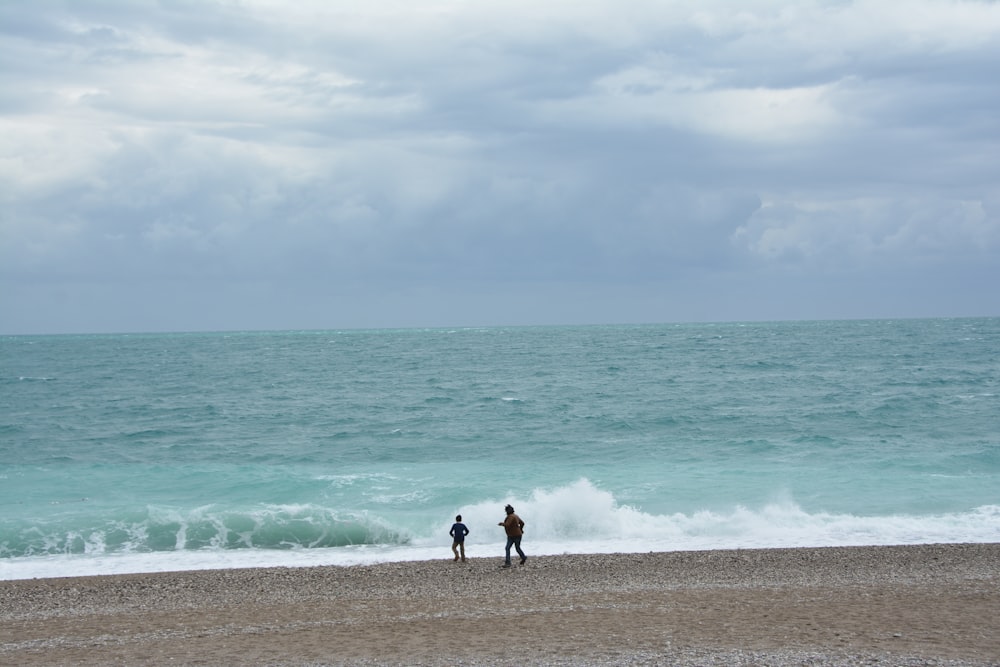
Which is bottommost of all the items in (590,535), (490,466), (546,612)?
(590,535)

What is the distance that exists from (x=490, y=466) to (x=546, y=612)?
1874 cm

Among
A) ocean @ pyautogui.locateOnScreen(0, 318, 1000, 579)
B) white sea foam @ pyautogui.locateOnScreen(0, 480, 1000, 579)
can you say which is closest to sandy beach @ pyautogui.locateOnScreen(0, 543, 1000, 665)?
white sea foam @ pyautogui.locateOnScreen(0, 480, 1000, 579)

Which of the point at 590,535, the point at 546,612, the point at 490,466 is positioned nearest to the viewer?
the point at 546,612

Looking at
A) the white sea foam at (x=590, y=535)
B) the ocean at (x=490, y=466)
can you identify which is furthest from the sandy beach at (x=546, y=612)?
the ocean at (x=490, y=466)

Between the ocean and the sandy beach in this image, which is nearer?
the sandy beach

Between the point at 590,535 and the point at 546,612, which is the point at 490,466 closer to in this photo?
the point at 590,535

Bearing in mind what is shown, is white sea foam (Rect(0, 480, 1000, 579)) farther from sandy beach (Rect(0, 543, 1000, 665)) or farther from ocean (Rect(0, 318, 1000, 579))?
Answer: sandy beach (Rect(0, 543, 1000, 665))

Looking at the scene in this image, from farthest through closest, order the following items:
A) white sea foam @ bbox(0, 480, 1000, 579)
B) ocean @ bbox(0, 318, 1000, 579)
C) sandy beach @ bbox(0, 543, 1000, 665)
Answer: ocean @ bbox(0, 318, 1000, 579) → white sea foam @ bbox(0, 480, 1000, 579) → sandy beach @ bbox(0, 543, 1000, 665)

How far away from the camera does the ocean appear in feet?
79.7

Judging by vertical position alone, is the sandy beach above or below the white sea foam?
above

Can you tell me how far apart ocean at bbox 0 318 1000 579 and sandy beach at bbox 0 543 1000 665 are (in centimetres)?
259

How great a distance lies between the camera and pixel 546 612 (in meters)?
15.4

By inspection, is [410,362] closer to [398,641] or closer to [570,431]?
[570,431]

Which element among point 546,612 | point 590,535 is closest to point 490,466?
point 590,535
